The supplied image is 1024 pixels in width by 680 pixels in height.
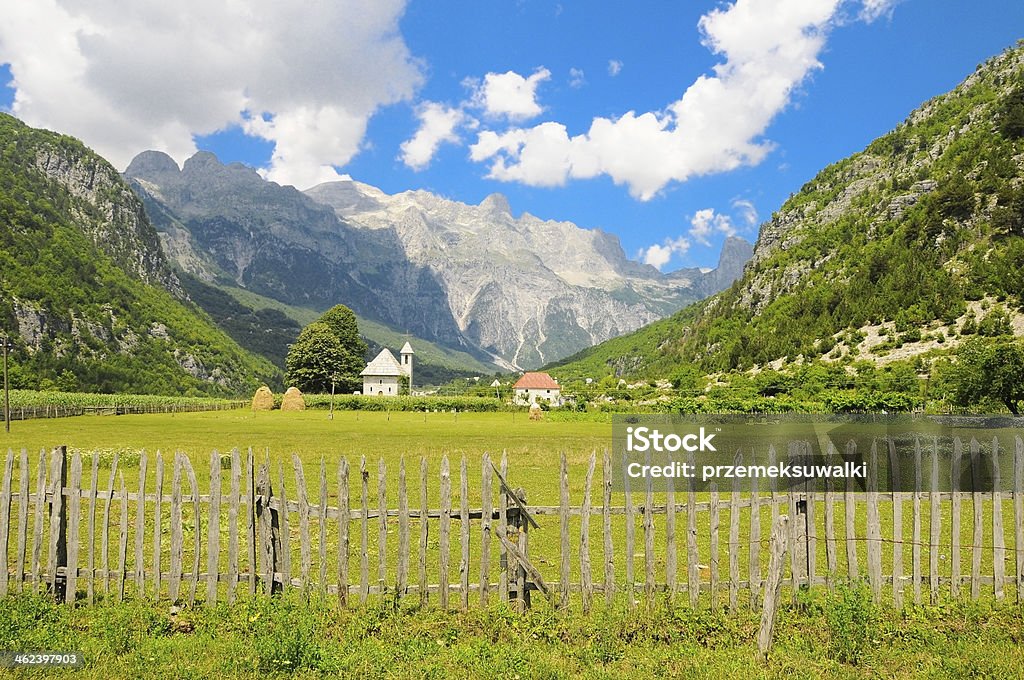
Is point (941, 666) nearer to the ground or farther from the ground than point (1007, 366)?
nearer to the ground

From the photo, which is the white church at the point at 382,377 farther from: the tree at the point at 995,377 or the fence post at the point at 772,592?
the fence post at the point at 772,592

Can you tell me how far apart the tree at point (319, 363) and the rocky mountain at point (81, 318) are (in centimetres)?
4983

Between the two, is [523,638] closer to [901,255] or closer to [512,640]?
[512,640]

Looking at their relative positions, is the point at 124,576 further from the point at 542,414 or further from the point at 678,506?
the point at 542,414

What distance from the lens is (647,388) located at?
100938mm

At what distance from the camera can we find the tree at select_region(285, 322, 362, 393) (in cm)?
9450

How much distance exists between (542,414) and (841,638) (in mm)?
64582

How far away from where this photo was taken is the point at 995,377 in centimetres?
3253

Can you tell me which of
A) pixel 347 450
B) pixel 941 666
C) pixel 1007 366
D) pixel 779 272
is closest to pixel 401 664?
pixel 941 666

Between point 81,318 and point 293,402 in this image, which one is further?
point 81,318

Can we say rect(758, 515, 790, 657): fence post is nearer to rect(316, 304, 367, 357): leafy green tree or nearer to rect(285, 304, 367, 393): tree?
rect(285, 304, 367, 393): tree

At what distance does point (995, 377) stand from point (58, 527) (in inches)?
1589

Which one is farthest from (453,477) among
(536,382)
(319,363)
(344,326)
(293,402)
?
(536,382)

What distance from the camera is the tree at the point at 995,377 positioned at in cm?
3216
